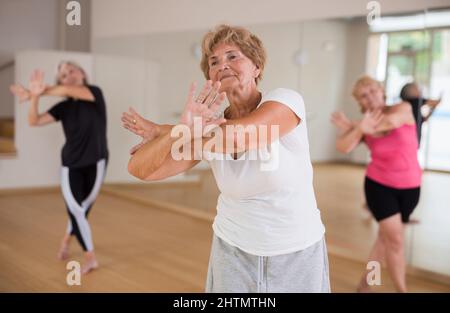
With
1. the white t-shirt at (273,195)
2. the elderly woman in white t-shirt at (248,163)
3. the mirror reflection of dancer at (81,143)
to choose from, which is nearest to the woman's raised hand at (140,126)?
the elderly woman in white t-shirt at (248,163)

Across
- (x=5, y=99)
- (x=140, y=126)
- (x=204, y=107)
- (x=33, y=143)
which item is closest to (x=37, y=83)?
(x=140, y=126)

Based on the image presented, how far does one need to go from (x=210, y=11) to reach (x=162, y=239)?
2196 millimetres

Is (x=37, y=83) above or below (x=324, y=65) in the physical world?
below

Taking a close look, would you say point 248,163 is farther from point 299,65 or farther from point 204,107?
point 299,65

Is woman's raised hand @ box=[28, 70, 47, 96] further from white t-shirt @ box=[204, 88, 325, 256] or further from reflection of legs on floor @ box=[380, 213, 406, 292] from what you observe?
reflection of legs on floor @ box=[380, 213, 406, 292]

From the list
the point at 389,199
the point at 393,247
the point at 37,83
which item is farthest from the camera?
the point at 393,247

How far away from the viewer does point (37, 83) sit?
1.98 meters

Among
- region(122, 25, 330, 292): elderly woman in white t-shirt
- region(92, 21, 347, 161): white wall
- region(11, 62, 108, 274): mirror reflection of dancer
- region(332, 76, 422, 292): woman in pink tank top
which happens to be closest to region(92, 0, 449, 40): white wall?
region(92, 21, 347, 161): white wall

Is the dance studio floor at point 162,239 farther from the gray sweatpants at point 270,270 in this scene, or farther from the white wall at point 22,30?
the white wall at point 22,30

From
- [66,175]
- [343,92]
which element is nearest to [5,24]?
[66,175]

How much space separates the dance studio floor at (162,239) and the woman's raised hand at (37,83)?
1099mm

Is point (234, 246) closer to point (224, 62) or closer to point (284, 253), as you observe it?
point (284, 253)

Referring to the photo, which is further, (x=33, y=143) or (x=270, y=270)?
(x=33, y=143)
